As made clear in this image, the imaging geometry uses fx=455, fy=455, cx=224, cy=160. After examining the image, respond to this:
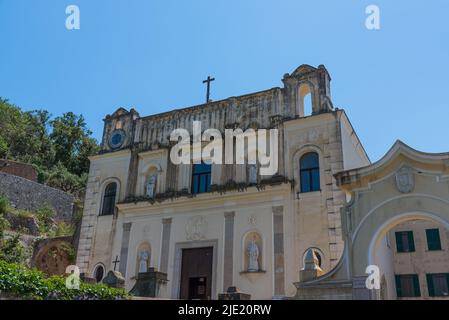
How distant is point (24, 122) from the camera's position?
5234 cm

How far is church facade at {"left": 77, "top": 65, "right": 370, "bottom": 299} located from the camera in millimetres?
19344

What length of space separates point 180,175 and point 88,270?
270 inches

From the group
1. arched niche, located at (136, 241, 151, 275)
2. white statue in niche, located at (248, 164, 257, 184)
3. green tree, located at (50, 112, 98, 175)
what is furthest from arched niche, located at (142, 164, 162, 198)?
green tree, located at (50, 112, 98, 175)

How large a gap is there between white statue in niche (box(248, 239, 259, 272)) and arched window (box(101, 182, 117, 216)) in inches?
339

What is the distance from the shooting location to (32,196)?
3675cm

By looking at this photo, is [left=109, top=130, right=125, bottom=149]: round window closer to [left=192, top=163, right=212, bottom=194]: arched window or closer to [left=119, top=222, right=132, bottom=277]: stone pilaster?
[left=119, top=222, right=132, bottom=277]: stone pilaster

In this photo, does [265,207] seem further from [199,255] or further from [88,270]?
[88,270]

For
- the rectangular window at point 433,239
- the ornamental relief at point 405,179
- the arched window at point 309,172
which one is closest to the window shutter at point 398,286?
the rectangular window at point 433,239

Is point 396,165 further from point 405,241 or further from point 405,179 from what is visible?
point 405,241

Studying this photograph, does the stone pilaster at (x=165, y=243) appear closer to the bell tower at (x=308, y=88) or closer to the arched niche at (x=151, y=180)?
the arched niche at (x=151, y=180)

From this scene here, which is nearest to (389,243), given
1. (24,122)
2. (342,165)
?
(342,165)

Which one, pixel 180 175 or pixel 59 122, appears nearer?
pixel 180 175

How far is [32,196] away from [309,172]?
25.3 meters

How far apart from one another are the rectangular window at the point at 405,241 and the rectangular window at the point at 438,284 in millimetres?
1660
